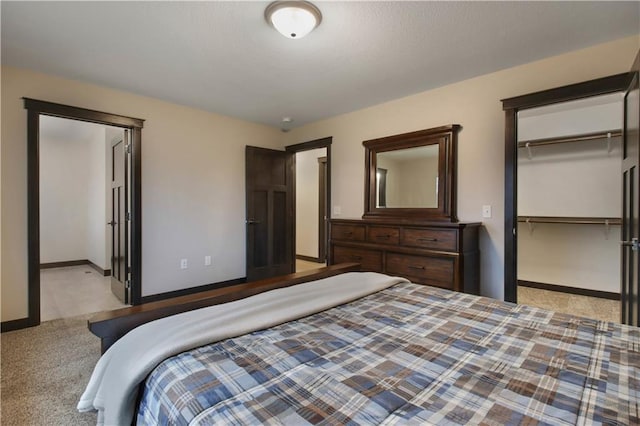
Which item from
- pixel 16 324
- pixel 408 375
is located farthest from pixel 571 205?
pixel 16 324

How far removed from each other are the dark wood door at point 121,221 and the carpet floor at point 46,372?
2.38 feet

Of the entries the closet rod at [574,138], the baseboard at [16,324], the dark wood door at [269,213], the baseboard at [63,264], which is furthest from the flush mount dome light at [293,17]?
the baseboard at [63,264]

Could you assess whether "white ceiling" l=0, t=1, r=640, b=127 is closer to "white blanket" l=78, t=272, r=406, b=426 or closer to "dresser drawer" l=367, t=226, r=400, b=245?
"dresser drawer" l=367, t=226, r=400, b=245

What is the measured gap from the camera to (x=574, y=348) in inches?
43.5

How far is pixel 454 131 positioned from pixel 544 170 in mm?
2090

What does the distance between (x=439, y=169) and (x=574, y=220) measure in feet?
6.91

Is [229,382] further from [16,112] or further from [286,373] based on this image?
[16,112]

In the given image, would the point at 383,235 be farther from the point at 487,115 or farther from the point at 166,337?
the point at 166,337

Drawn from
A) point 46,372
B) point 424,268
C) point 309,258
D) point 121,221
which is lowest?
point 46,372

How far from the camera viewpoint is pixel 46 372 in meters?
2.03

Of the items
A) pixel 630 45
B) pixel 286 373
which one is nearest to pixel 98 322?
pixel 286 373

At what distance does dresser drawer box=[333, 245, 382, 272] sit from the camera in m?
3.20

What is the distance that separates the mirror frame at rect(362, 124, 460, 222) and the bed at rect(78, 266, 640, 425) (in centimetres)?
178

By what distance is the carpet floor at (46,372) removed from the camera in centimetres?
162
